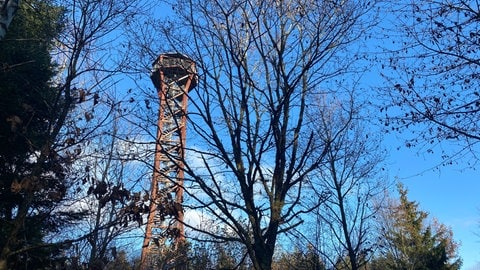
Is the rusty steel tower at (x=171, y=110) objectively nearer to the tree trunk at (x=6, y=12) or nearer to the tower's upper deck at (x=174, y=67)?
the tower's upper deck at (x=174, y=67)

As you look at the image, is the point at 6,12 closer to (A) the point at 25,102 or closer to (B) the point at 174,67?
(B) the point at 174,67

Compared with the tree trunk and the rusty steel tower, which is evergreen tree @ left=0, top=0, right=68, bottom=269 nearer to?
the rusty steel tower

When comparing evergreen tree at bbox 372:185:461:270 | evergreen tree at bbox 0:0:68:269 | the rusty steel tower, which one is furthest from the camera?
evergreen tree at bbox 372:185:461:270

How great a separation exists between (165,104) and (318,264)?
9.65 meters

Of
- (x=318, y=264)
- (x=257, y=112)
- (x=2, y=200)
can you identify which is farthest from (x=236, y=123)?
(x=318, y=264)

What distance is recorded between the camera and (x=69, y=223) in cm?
1257

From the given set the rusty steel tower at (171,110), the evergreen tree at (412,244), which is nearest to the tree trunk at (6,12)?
the rusty steel tower at (171,110)

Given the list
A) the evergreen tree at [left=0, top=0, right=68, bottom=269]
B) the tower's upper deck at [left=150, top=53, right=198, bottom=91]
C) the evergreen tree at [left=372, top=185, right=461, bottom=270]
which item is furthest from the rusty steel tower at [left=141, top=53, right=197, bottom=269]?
the evergreen tree at [left=372, top=185, right=461, bottom=270]

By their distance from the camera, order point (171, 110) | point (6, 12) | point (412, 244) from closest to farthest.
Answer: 1. point (6, 12)
2. point (171, 110)
3. point (412, 244)

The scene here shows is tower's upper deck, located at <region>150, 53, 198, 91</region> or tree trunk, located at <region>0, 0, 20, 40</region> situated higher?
tower's upper deck, located at <region>150, 53, 198, 91</region>

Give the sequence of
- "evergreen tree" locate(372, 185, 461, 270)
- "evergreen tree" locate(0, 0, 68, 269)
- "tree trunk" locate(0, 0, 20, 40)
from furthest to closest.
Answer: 1. "evergreen tree" locate(372, 185, 461, 270)
2. "evergreen tree" locate(0, 0, 68, 269)
3. "tree trunk" locate(0, 0, 20, 40)

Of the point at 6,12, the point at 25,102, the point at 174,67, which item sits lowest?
the point at 6,12

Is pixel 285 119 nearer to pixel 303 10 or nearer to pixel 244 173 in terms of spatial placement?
pixel 244 173

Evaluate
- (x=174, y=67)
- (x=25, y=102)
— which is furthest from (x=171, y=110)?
(x=25, y=102)
